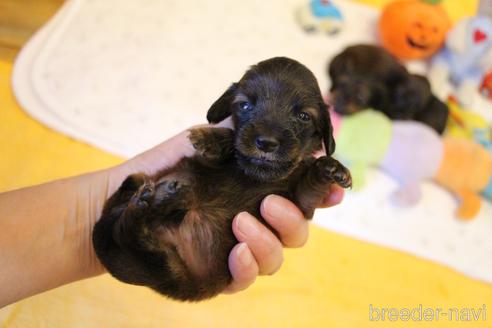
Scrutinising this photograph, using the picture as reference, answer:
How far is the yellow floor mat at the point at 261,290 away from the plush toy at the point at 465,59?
4.45 ft

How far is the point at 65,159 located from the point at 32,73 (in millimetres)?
640

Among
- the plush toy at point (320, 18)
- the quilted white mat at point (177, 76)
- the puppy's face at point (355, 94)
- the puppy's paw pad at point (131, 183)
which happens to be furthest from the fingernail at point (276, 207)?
the plush toy at point (320, 18)

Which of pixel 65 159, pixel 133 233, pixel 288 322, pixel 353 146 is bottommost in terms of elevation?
pixel 288 322

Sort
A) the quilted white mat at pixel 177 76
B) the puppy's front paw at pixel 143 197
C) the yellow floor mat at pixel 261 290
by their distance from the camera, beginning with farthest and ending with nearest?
1. the quilted white mat at pixel 177 76
2. the yellow floor mat at pixel 261 290
3. the puppy's front paw at pixel 143 197

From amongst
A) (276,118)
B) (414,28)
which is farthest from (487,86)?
(276,118)

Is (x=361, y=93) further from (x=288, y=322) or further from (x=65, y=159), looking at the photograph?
(x=65, y=159)

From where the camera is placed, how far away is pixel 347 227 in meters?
2.29

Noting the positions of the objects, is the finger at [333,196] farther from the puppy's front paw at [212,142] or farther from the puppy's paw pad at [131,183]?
the puppy's paw pad at [131,183]

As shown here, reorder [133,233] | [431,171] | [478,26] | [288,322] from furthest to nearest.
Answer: [478,26]
[431,171]
[288,322]
[133,233]

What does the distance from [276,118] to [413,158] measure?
1.38 metres

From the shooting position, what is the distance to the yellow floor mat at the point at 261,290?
5.84 ft

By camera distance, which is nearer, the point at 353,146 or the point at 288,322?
the point at 288,322

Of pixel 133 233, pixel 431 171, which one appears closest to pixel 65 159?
pixel 133 233

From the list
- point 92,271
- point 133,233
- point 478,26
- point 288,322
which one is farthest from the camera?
point 478,26
